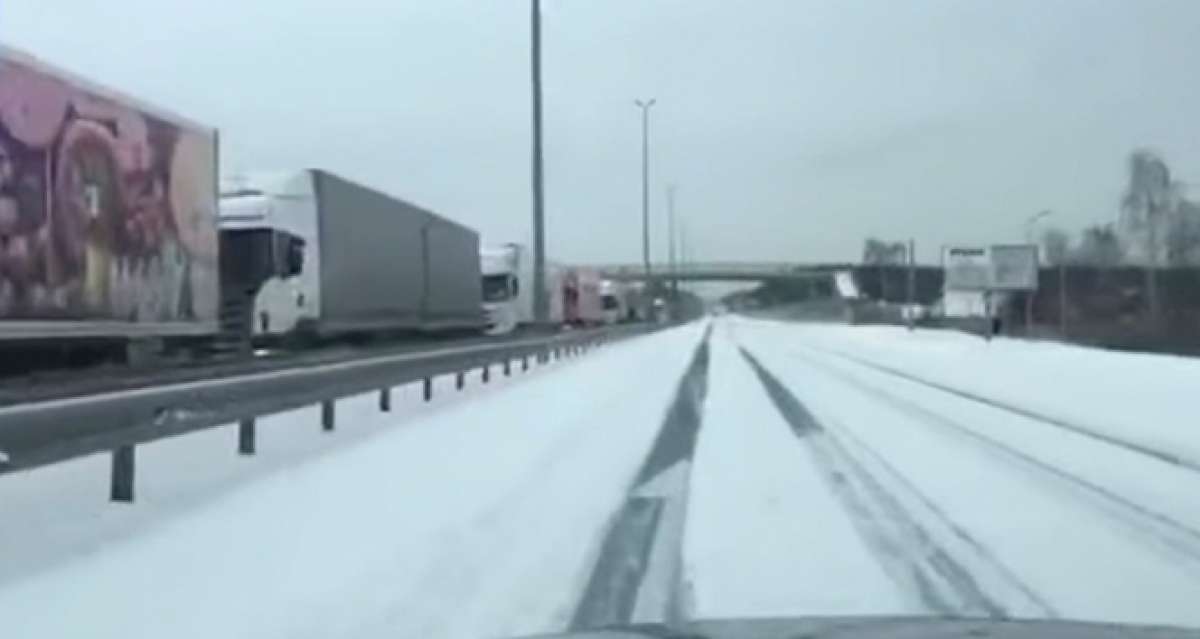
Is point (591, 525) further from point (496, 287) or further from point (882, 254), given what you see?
point (882, 254)

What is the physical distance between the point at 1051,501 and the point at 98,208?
14579 mm

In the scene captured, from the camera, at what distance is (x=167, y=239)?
27.4 m

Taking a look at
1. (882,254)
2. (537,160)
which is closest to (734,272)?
(882,254)

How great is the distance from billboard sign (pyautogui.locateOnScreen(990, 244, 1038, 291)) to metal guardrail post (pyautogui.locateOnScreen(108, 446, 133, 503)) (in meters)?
69.3

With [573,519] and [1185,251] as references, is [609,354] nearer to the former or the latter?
[573,519]

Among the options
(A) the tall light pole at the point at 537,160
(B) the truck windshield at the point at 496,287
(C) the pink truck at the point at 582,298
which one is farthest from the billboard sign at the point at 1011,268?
(A) the tall light pole at the point at 537,160

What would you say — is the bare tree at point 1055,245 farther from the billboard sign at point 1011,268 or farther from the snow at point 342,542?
the snow at point 342,542

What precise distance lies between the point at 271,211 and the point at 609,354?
22452 mm

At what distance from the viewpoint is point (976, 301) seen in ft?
407

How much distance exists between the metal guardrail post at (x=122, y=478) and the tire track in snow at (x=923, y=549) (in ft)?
15.9

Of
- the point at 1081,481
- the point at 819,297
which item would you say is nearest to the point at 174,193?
the point at 1081,481

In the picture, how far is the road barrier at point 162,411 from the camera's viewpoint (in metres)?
10.5

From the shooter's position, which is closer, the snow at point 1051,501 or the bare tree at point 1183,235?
the snow at point 1051,501

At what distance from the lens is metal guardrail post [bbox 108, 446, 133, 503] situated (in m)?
12.5
